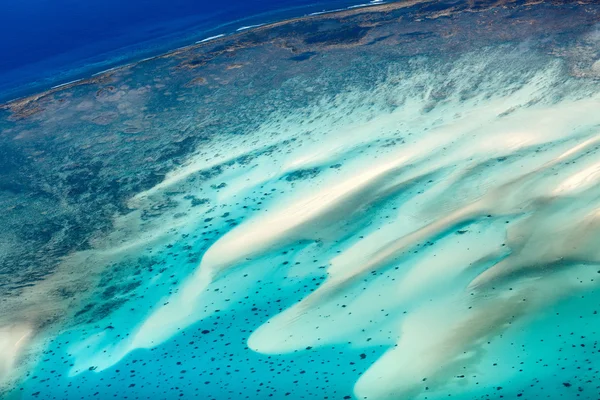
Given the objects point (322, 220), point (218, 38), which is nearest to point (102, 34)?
point (218, 38)

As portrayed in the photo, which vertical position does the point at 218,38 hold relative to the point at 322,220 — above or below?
above

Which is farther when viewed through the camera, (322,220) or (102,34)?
(102,34)

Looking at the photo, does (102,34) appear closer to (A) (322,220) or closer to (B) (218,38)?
(B) (218,38)

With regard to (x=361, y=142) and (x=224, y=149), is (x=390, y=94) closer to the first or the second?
(x=361, y=142)

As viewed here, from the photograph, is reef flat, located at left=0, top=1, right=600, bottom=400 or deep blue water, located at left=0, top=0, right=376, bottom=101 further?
deep blue water, located at left=0, top=0, right=376, bottom=101

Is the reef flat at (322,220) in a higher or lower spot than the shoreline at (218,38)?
lower

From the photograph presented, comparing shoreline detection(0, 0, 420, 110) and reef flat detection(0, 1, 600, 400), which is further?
shoreline detection(0, 0, 420, 110)

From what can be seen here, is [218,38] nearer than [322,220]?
No

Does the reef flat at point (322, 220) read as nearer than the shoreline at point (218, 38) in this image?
Yes

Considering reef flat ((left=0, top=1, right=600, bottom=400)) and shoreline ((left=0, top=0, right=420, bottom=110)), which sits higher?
shoreline ((left=0, top=0, right=420, bottom=110))
